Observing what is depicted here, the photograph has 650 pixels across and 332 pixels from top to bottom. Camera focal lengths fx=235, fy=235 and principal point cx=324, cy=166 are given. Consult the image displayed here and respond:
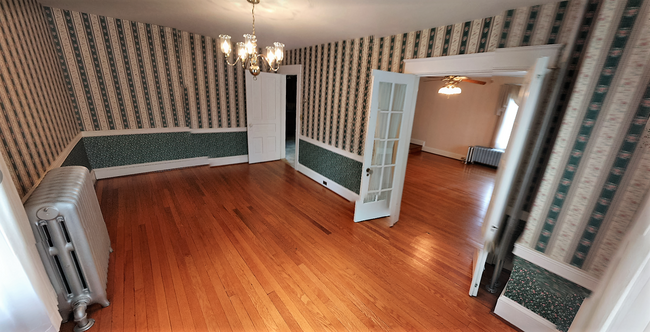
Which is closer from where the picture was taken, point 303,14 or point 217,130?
point 303,14

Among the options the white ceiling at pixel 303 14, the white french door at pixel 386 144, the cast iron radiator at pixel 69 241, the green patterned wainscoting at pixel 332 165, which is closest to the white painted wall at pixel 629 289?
the white ceiling at pixel 303 14

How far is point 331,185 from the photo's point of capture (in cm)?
402

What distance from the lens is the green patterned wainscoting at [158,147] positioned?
3.76 m

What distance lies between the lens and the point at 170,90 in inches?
161

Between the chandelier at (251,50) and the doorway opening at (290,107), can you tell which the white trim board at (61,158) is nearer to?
the chandelier at (251,50)

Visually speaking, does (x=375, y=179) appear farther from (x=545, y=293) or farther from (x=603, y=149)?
(x=603, y=149)

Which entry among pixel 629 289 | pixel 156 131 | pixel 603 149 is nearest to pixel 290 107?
pixel 156 131

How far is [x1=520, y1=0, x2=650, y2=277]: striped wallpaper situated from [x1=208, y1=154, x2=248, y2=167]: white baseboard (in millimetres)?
4806

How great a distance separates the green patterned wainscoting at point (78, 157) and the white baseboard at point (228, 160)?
1768 mm

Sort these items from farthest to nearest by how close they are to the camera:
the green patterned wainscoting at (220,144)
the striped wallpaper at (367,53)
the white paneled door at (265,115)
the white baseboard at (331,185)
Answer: the white paneled door at (265,115) < the green patterned wainscoting at (220,144) < the white baseboard at (331,185) < the striped wallpaper at (367,53)

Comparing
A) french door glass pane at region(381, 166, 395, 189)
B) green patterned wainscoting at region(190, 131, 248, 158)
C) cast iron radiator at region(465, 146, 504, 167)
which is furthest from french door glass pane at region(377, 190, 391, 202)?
cast iron radiator at region(465, 146, 504, 167)

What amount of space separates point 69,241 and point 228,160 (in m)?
3.54

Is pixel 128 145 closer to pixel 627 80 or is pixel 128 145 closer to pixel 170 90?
pixel 170 90

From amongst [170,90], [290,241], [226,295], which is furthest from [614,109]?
[170,90]
